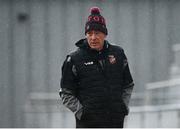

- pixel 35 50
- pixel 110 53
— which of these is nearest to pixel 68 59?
pixel 110 53

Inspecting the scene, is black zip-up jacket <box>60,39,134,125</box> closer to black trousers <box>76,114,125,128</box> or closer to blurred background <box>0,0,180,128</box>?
black trousers <box>76,114,125,128</box>

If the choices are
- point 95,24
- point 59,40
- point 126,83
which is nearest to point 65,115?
point 59,40

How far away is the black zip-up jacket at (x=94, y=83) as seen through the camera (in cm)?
523

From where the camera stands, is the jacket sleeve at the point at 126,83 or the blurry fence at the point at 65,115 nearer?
the jacket sleeve at the point at 126,83

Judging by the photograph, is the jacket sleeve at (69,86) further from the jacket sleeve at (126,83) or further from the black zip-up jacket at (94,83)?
the jacket sleeve at (126,83)

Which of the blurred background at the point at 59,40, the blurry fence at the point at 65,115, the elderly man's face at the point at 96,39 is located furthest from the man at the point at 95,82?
the blurred background at the point at 59,40

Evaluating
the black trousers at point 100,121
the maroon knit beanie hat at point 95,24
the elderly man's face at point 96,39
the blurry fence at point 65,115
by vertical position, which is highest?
the maroon knit beanie hat at point 95,24

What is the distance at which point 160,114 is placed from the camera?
9.44 meters

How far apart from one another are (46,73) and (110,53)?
27.5ft

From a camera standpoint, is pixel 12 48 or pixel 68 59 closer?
pixel 68 59

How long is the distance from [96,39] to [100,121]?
0.54m

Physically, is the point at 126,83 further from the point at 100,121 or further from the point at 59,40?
the point at 59,40

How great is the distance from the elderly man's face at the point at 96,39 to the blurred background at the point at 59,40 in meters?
8.00

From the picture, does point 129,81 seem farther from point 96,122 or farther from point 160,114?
point 160,114
